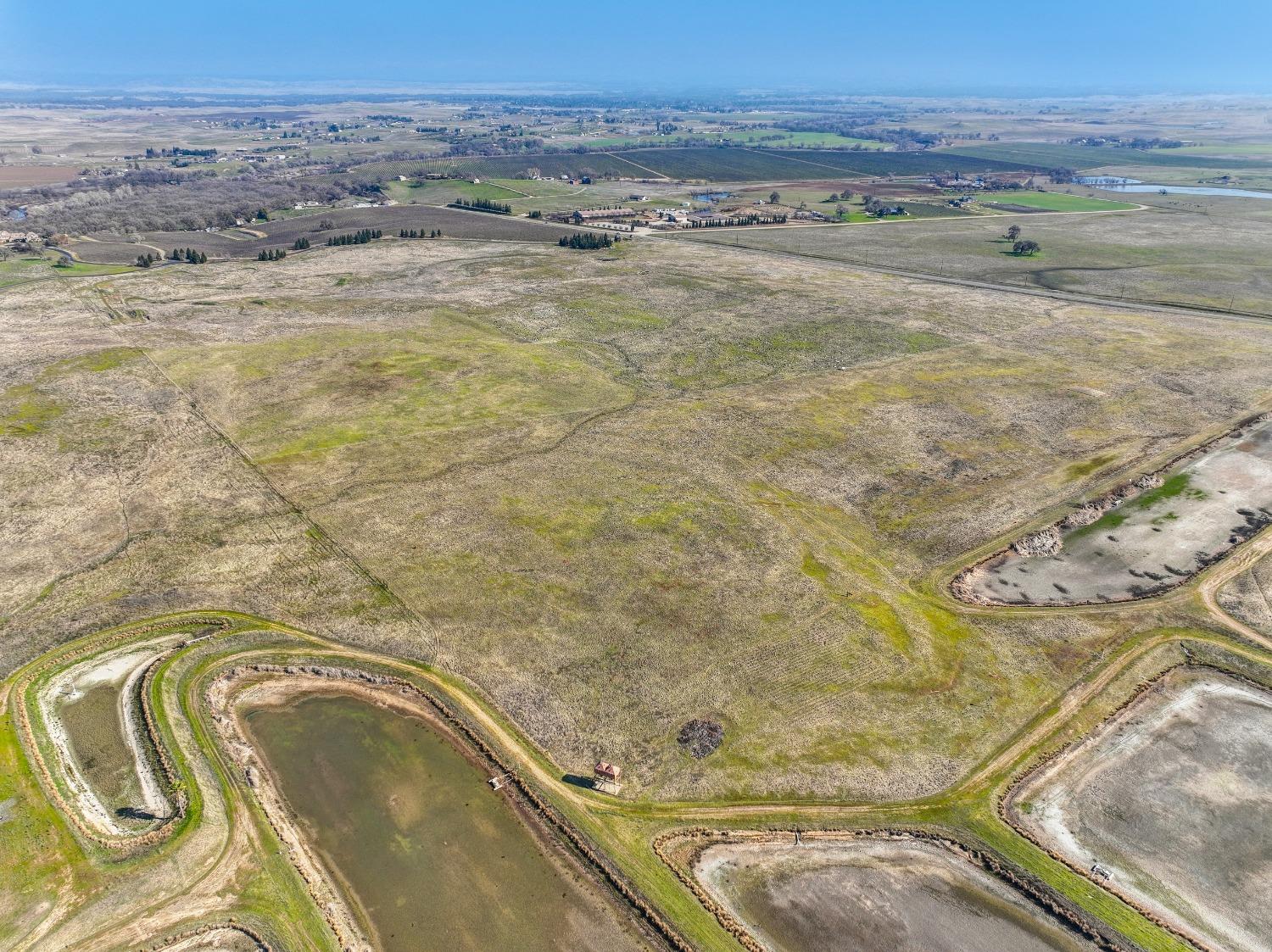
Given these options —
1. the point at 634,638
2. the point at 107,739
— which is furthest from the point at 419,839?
the point at 107,739

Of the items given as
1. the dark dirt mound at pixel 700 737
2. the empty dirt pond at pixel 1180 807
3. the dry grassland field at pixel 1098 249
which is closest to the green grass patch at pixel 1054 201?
the dry grassland field at pixel 1098 249

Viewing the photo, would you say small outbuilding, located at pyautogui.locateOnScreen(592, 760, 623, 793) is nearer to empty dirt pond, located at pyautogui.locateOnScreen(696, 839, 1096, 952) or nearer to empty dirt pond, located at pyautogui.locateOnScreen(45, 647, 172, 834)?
empty dirt pond, located at pyautogui.locateOnScreen(696, 839, 1096, 952)

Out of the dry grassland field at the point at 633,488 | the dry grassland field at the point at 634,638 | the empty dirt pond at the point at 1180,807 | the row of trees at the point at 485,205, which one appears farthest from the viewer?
the row of trees at the point at 485,205

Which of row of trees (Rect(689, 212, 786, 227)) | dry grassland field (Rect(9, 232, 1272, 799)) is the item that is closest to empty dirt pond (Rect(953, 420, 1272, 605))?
dry grassland field (Rect(9, 232, 1272, 799))

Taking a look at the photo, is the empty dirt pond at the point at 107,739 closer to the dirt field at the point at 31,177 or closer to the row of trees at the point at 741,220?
the row of trees at the point at 741,220

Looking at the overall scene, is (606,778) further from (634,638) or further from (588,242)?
(588,242)

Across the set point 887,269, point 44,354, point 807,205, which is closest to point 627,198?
point 807,205

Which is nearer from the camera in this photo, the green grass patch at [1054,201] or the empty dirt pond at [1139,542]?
the empty dirt pond at [1139,542]
